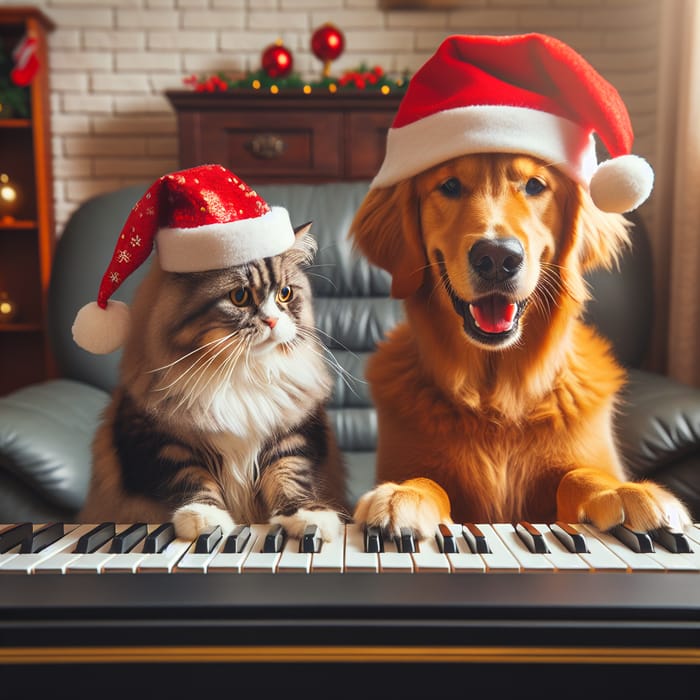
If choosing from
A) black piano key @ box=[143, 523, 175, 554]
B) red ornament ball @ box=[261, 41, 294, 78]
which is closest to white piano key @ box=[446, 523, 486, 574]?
black piano key @ box=[143, 523, 175, 554]

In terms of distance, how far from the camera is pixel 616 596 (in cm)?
58

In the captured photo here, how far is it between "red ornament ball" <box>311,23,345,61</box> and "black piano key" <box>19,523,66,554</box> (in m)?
2.28

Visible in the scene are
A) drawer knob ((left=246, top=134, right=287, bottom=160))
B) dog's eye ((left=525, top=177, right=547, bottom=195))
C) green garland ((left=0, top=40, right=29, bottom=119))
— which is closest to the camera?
dog's eye ((left=525, top=177, right=547, bottom=195))

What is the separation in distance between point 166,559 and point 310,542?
0.15m

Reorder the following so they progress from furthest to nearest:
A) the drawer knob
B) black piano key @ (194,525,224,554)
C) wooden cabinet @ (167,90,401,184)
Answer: wooden cabinet @ (167,90,401,184) < the drawer knob < black piano key @ (194,525,224,554)

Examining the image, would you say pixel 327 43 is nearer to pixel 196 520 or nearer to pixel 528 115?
pixel 528 115

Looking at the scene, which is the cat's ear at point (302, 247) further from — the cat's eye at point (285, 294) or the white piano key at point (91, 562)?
the white piano key at point (91, 562)

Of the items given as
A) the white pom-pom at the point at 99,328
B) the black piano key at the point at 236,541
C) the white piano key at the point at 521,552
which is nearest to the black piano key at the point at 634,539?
the white piano key at the point at 521,552

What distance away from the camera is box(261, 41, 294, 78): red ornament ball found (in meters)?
2.42

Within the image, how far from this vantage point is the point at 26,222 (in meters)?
2.61

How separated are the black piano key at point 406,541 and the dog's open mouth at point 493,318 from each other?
0.78 feet

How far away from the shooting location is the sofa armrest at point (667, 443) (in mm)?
1090

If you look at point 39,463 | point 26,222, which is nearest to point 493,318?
point 39,463
